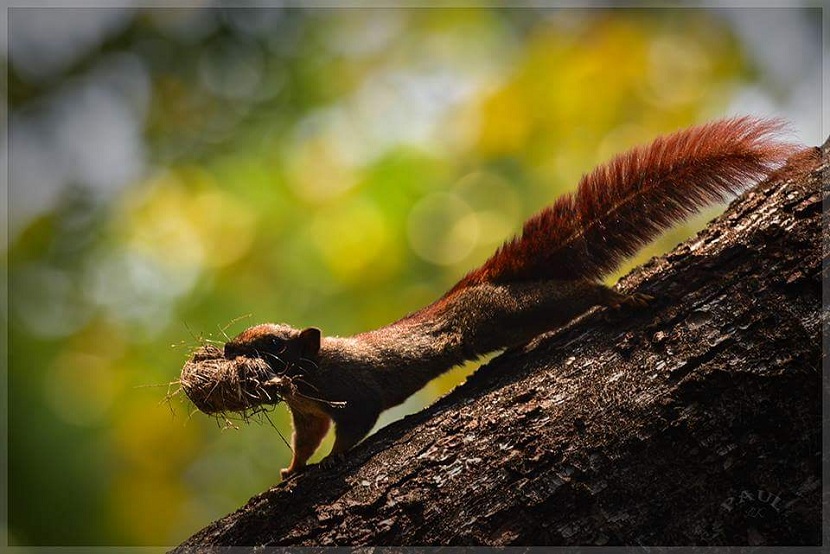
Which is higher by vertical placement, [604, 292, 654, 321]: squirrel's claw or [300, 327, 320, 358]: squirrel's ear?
[300, 327, 320, 358]: squirrel's ear

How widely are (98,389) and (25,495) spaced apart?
1308mm

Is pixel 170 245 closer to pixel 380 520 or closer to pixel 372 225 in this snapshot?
pixel 372 225

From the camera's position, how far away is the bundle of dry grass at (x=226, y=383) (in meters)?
3.47

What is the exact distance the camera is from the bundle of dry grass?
347 centimetres

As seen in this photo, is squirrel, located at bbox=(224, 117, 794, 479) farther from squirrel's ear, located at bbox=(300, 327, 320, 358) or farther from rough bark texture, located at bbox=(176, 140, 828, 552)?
rough bark texture, located at bbox=(176, 140, 828, 552)

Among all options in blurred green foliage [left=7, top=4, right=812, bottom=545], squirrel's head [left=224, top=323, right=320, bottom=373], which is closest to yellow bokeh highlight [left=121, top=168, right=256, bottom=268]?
blurred green foliage [left=7, top=4, right=812, bottom=545]

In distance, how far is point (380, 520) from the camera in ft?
9.80

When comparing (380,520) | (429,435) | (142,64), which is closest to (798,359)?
(429,435)

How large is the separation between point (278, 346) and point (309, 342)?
0.16m

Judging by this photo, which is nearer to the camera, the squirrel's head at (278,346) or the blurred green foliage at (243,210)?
the squirrel's head at (278,346)

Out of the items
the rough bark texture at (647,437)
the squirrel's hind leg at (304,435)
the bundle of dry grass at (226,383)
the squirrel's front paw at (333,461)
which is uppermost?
the bundle of dry grass at (226,383)

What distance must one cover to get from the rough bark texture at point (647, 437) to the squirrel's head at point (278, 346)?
72cm

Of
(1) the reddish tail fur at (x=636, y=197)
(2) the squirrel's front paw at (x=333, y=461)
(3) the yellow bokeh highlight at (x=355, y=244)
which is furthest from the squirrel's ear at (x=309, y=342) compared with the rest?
(3) the yellow bokeh highlight at (x=355, y=244)

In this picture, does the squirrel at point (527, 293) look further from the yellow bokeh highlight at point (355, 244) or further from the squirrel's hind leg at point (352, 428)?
the yellow bokeh highlight at point (355, 244)
